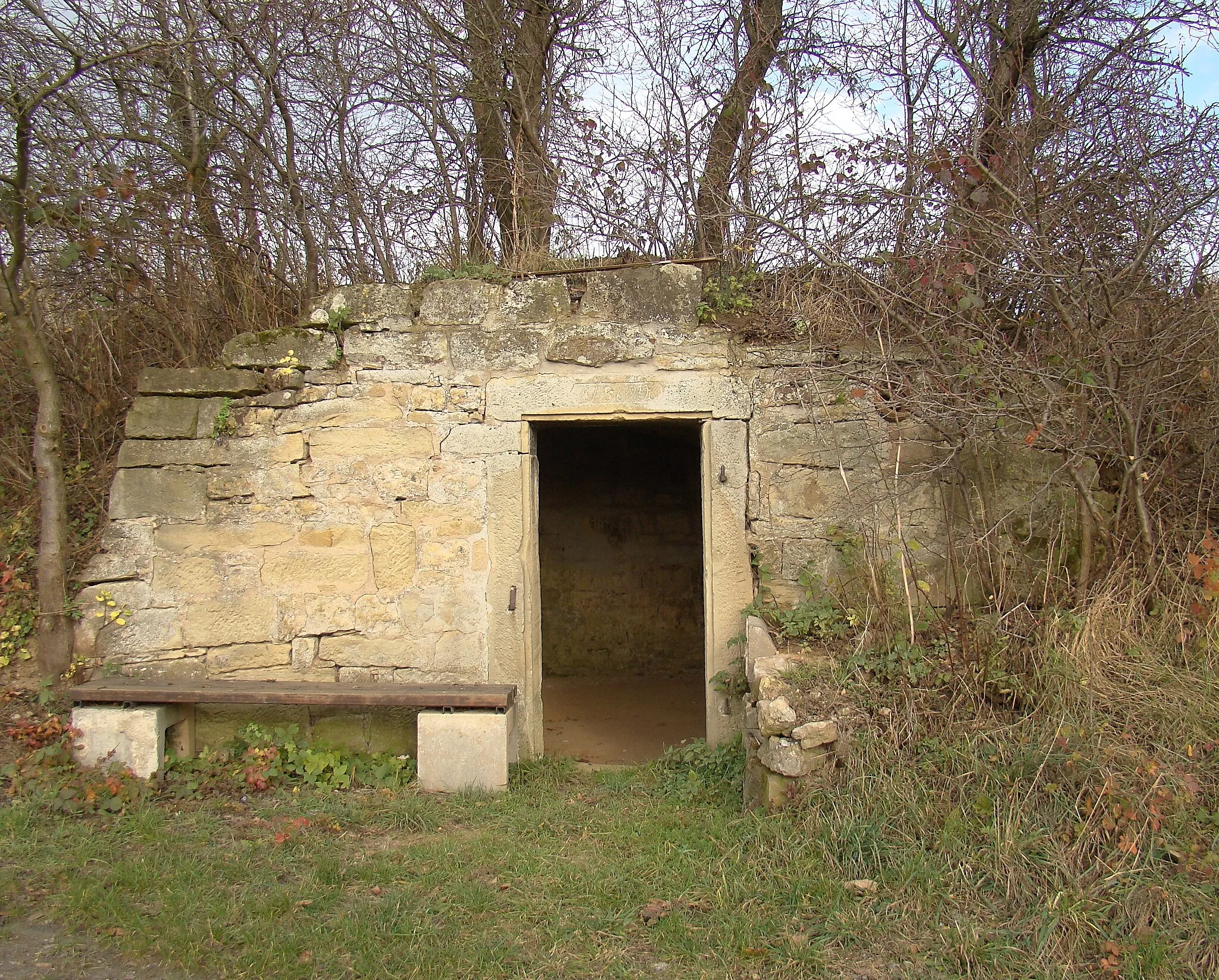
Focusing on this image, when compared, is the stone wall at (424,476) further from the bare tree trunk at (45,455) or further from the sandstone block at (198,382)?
the bare tree trunk at (45,455)

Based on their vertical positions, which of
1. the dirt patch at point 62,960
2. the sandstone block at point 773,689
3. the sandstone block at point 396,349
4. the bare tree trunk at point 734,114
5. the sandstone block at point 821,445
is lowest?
the dirt patch at point 62,960

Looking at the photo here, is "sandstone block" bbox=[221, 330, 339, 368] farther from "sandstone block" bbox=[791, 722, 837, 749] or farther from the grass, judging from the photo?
"sandstone block" bbox=[791, 722, 837, 749]

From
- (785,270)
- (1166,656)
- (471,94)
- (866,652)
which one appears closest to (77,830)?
(866,652)

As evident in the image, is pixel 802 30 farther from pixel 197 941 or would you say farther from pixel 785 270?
pixel 197 941

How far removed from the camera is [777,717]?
3.37 metres

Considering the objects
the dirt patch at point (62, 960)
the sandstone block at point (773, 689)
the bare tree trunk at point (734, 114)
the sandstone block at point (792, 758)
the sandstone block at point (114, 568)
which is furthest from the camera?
the bare tree trunk at point (734, 114)

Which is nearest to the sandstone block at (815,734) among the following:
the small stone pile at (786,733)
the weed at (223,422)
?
the small stone pile at (786,733)

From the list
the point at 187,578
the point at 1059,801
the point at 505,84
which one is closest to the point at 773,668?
the point at 1059,801

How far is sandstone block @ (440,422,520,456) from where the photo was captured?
14.7ft

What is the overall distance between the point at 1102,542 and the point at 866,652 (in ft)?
4.21

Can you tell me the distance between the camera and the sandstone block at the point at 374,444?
4.50 m

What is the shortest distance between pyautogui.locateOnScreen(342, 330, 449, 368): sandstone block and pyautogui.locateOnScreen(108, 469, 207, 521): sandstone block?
107 cm

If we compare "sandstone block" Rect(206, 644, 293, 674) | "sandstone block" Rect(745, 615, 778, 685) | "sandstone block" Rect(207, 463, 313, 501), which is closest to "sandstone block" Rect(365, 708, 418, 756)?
"sandstone block" Rect(206, 644, 293, 674)

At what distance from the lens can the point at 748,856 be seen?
3.14 metres
